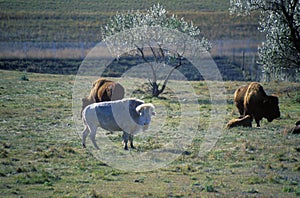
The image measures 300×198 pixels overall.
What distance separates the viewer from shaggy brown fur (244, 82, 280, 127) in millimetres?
27531

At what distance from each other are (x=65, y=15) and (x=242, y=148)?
79.1 metres

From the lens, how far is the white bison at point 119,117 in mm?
21312

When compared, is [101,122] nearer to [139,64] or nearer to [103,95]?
[103,95]

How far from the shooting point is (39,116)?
30.8 m

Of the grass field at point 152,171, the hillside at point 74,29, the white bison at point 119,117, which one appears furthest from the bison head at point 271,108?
the hillside at point 74,29

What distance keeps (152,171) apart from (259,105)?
10.9 m

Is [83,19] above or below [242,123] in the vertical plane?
above

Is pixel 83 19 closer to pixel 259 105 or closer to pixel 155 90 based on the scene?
pixel 155 90

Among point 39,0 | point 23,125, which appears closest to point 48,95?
point 23,125

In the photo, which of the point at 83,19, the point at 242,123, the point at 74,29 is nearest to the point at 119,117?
the point at 242,123

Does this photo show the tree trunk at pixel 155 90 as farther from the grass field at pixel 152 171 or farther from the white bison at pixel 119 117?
the white bison at pixel 119 117

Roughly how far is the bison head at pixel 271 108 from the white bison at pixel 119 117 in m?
8.28

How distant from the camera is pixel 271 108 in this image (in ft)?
91.1

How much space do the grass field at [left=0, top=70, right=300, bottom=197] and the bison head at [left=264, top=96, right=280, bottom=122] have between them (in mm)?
425
